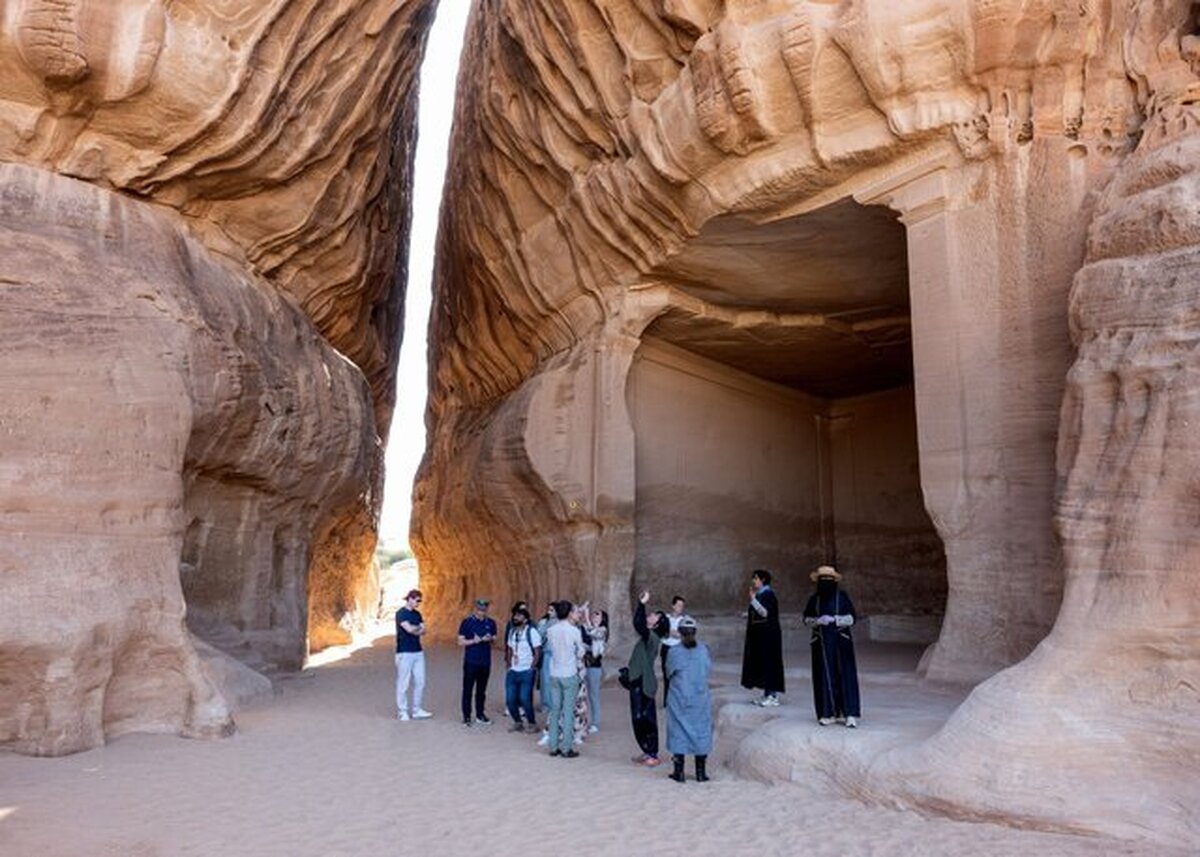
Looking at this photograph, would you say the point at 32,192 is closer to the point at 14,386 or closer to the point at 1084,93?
the point at 14,386

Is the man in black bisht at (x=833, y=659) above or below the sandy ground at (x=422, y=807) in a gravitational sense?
above

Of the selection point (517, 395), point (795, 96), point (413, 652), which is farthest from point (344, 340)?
point (795, 96)

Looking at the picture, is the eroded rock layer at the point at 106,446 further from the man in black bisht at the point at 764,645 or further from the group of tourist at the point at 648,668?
the man in black bisht at the point at 764,645

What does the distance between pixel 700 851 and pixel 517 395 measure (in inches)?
408

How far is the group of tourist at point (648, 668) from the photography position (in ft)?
21.4

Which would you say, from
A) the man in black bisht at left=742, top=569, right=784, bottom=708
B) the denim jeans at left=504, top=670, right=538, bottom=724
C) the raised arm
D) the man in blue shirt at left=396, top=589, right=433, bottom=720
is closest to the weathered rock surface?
the man in blue shirt at left=396, top=589, right=433, bottom=720

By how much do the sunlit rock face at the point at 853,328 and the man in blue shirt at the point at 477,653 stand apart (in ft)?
11.3

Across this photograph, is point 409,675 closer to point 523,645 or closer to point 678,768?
point 523,645

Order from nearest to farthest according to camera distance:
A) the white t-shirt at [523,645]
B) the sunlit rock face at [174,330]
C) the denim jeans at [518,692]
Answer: the sunlit rock face at [174,330], the white t-shirt at [523,645], the denim jeans at [518,692]

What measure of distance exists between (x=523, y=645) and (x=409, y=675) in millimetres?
1655

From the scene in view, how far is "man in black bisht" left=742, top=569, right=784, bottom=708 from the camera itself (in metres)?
7.60

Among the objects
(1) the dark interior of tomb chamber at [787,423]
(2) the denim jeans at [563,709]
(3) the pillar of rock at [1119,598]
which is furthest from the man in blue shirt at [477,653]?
(1) the dark interior of tomb chamber at [787,423]

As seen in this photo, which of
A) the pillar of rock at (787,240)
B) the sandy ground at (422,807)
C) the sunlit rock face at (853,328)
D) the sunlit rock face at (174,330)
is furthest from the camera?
the sunlit rock face at (174,330)

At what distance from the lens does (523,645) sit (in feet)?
27.8
